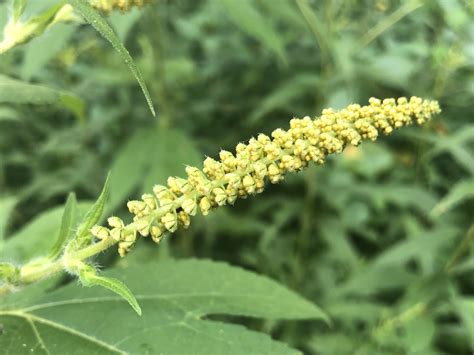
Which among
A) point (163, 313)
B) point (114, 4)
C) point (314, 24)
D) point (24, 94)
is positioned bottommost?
point (163, 313)

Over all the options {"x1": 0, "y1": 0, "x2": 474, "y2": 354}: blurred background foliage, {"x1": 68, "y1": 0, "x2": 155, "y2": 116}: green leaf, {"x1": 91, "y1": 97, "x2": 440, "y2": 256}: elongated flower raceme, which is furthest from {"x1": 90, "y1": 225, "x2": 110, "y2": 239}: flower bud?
{"x1": 0, "y1": 0, "x2": 474, "y2": 354}: blurred background foliage

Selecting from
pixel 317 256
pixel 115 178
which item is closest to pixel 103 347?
pixel 115 178

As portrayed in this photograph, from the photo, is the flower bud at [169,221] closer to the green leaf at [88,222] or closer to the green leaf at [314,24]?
the green leaf at [88,222]

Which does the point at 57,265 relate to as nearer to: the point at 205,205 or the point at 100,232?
the point at 100,232

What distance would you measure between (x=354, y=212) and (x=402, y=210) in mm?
584

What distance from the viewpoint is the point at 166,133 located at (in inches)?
171

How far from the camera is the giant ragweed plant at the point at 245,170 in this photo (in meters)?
1.60

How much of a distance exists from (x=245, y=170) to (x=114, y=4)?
74 cm

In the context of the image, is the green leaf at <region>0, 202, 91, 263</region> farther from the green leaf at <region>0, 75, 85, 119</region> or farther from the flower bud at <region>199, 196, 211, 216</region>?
the flower bud at <region>199, 196, 211, 216</region>

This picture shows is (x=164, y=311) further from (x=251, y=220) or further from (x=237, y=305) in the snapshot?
(x=251, y=220)

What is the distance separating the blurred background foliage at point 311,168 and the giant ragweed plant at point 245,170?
2.02 metres

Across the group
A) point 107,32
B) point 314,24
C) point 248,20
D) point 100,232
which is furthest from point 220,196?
point 314,24

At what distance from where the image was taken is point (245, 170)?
1618mm

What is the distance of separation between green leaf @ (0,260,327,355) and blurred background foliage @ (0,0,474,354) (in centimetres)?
162
